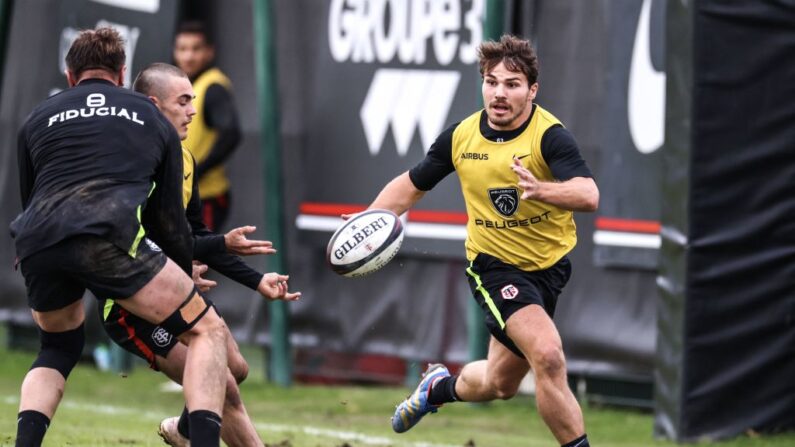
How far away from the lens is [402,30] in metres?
12.0

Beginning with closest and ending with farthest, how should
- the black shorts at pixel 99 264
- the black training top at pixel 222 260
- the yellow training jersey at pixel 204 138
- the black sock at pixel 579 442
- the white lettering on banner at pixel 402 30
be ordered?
the black shorts at pixel 99 264, the black training top at pixel 222 260, the black sock at pixel 579 442, the white lettering on banner at pixel 402 30, the yellow training jersey at pixel 204 138

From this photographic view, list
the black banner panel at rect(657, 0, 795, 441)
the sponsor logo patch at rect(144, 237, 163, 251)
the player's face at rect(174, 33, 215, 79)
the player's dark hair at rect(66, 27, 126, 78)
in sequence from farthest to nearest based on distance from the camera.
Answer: the player's face at rect(174, 33, 215, 79) < the black banner panel at rect(657, 0, 795, 441) < the player's dark hair at rect(66, 27, 126, 78) < the sponsor logo patch at rect(144, 237, 163, 251)

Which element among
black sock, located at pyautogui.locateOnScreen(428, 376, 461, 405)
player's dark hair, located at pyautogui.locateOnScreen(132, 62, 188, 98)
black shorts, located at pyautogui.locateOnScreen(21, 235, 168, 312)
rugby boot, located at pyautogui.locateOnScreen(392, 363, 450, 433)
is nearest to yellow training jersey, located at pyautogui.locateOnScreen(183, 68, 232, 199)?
rugby boot, located at pyautogui.locateOnScreen(392, 363, 450, 433)

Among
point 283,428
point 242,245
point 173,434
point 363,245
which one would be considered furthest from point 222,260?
point 283,428

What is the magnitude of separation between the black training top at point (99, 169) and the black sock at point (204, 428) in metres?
0.76

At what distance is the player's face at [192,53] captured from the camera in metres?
12.4

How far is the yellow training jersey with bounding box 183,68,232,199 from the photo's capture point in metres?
12.1

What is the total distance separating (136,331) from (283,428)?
334 cm

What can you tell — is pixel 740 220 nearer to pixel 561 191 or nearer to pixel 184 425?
pixel 561 191

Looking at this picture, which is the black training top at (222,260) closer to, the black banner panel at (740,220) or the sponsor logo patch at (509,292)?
the sponsor logo patch at (509,292)

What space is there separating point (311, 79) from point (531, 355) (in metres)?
5.98

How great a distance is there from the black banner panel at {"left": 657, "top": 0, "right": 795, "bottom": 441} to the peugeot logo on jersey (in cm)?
220

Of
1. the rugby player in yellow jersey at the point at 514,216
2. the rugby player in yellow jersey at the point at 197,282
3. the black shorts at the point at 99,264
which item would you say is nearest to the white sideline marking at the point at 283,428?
the rugby player in yellow jersey at the point at 514,216

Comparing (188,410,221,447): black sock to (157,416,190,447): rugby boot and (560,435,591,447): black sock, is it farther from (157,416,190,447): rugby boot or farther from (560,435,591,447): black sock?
(560,435,591,447): black sock
